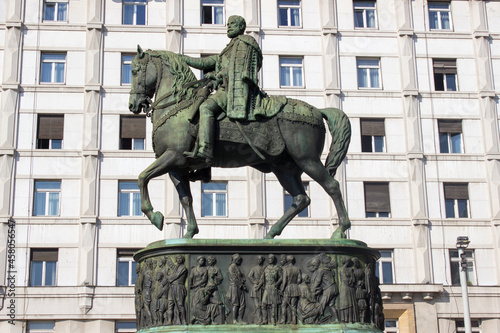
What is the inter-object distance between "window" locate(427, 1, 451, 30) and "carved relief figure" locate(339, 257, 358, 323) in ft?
92.7

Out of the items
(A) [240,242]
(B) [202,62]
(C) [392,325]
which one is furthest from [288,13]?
(A) [240,242]

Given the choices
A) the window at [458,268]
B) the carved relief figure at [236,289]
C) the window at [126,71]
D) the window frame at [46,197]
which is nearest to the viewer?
the carved relief figure at [236,289]

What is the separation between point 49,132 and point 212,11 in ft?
29.9

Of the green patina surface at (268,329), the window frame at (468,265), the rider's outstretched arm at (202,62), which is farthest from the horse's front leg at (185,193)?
the window frame at (468,265)

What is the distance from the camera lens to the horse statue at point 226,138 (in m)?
12.4

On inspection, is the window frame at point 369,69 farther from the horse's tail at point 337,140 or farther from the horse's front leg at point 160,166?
the horse's front leg at point 160,166

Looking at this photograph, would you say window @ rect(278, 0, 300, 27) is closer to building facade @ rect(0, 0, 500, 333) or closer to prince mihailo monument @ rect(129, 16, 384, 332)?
building facade @ rect(0, 0, 500, 333)

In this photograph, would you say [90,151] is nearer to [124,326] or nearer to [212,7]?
[124,326]

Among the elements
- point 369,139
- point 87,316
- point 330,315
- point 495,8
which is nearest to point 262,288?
point 330,315

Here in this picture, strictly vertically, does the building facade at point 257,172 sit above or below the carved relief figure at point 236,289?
above

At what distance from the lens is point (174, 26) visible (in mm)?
36531

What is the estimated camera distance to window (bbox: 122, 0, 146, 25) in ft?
122

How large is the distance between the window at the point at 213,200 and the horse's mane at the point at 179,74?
21671mm

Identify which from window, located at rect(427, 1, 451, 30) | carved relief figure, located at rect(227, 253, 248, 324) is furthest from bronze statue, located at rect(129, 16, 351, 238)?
window, located at rect(427, 1, 451, 30)
